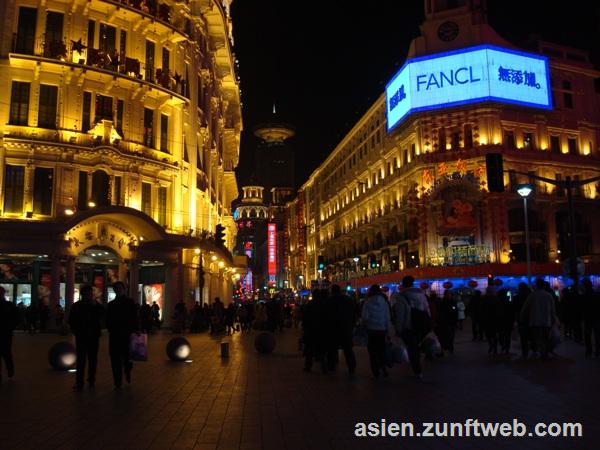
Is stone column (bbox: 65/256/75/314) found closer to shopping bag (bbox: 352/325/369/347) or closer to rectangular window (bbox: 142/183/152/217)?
rectangular window (bbox: 142/183/152/217)

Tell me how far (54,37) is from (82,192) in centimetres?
800

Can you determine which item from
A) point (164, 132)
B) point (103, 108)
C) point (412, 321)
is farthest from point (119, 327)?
point (164, 132)

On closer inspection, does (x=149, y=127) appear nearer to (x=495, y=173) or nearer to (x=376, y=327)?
(x=495, y=173)

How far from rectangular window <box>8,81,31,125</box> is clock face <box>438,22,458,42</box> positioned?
3986 centimetres

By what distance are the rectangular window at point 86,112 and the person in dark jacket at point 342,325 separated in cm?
2155

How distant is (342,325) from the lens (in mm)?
12648

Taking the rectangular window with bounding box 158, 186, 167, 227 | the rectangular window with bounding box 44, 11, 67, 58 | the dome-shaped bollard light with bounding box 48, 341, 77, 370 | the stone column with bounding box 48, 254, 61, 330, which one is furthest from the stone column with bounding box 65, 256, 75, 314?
Answer: the dome-shaped bollard light with bounding box 48, 341, 77, 370

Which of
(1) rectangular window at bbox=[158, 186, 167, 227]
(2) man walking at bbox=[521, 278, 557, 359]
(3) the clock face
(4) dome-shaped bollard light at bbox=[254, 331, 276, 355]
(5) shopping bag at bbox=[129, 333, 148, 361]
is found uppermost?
(3) the clock face

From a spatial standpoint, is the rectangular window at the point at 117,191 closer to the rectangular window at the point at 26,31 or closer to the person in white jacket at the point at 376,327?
the rectangular window at the point at 26,31

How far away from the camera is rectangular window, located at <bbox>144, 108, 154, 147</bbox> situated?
32.6m

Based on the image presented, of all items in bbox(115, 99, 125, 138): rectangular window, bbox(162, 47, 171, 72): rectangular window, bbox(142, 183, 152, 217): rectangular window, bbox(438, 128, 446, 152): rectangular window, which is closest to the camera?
bbox(115, 99, 125, 138): rectangular window

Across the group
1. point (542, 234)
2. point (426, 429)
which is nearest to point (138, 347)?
point (426, 429)

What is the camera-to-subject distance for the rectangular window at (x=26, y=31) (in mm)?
29156

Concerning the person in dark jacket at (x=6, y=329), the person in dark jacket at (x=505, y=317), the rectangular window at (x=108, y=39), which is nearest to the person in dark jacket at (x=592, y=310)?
the person in dark jacket at (x=505, y=317)
